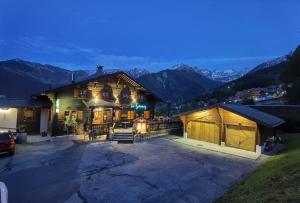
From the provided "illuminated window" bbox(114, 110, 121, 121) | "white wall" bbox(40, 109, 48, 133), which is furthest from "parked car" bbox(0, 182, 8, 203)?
"illuminated window" bbox(114, 110, 121, 121)

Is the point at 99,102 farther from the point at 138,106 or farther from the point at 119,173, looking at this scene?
the point at 119,173

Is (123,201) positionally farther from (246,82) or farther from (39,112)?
(246,82)

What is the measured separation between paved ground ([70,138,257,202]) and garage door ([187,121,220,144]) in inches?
139

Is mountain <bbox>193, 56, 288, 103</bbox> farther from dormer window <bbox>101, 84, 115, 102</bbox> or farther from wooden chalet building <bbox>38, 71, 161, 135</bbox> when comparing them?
dormer window <bbox>101, 84, 115, 102</bbox>

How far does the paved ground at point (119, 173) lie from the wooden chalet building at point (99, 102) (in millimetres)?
5686

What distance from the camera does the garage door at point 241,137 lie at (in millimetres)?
20719

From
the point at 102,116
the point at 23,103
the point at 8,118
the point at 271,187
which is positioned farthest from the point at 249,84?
the point at 271,187

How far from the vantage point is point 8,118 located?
2623 centimetres

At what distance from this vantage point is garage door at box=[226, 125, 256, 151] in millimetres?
20719

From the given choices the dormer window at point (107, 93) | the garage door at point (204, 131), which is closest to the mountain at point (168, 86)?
the dormer window at point (107, 93)

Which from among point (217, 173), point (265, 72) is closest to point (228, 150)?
point (217, 173)

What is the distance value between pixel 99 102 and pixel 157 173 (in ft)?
53.2

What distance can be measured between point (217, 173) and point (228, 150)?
6.76 m

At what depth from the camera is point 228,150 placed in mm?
20875
